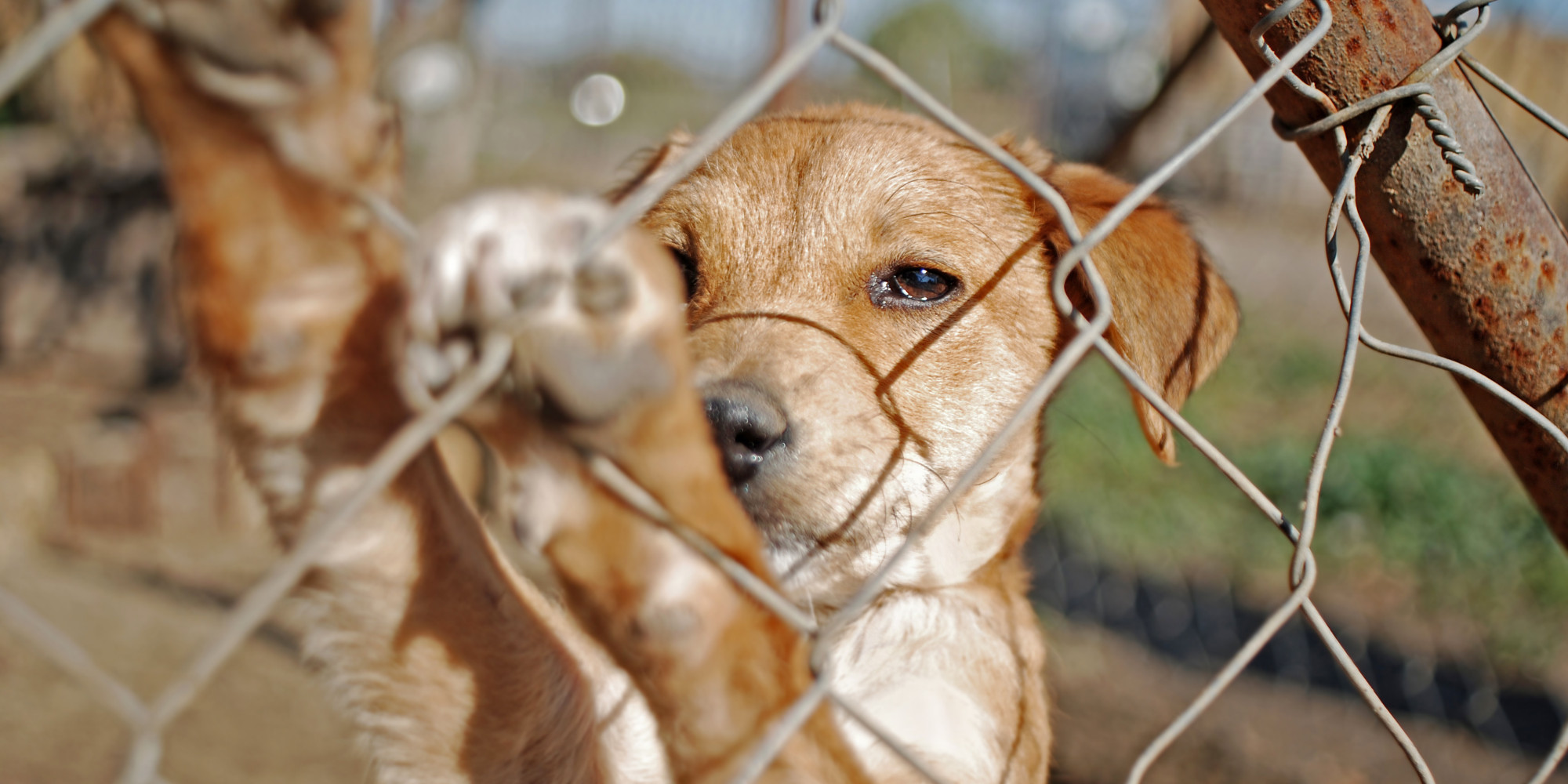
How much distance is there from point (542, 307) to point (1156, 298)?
61.2 inches

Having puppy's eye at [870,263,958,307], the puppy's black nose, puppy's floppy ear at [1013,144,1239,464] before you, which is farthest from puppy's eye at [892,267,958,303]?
the puppy's black nose

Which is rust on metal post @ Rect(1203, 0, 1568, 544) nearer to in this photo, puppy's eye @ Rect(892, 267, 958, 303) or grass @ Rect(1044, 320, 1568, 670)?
puppy's eye @ Rect(892, 267, 958, 303)

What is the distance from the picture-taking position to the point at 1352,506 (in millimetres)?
6258

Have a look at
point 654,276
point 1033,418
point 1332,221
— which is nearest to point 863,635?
point 1033,418

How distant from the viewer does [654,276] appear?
0.93 meters

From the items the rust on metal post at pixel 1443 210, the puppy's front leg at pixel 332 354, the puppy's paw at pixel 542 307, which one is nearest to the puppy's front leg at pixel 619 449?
the puppy's paw at pixel 542 307

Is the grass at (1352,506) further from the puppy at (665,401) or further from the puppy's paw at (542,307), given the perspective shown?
the puppy's paw at (542,307)

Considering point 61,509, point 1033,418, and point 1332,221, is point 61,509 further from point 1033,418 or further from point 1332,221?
point 1332,221

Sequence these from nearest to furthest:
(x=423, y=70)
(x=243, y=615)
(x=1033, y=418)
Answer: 1. (x=243, y=615)
2. (x=1033, y=418)
3. (x=423, y=70)

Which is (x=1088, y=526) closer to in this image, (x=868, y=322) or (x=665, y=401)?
(x=868, y=322)

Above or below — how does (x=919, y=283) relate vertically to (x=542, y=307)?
below

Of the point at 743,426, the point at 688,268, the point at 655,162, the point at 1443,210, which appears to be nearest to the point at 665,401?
the point at 743,426

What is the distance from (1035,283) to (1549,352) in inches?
40.5

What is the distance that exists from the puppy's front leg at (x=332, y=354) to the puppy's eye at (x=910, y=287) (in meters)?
1.02
